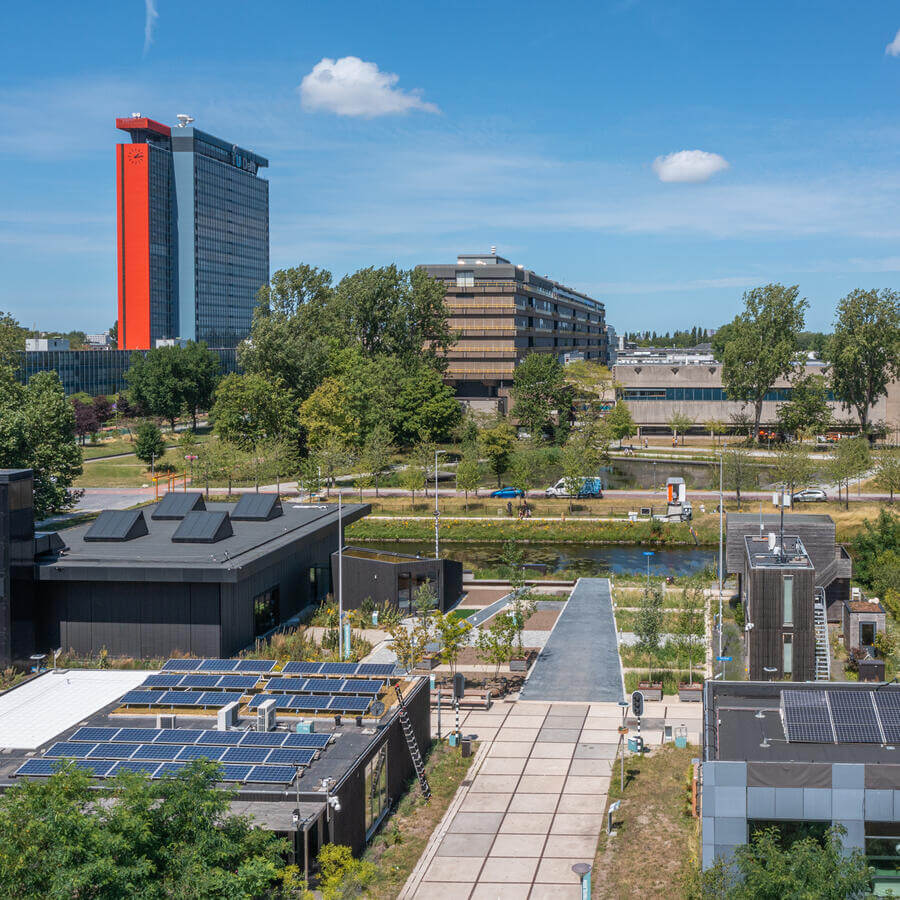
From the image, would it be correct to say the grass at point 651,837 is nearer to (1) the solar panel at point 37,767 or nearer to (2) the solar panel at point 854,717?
(2) the solar panel at point 854,717

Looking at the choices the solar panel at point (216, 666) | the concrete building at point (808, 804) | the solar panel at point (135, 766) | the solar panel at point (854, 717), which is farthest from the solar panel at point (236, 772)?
the solar panel at point (854, 717)

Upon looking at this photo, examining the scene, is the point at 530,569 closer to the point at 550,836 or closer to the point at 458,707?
the point at 458,707

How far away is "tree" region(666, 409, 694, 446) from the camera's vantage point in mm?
114562

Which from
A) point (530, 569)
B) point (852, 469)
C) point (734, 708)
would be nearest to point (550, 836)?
point (734, 708)

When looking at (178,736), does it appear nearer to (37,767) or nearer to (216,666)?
(37,767)

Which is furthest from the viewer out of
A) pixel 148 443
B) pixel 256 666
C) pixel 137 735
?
pixel 148 443

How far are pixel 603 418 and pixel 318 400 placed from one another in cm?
3507

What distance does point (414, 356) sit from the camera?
4222 inches

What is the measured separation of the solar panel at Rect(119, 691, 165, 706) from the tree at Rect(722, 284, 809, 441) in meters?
87.8

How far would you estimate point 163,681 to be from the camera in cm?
2723

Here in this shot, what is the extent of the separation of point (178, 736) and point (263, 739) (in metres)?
1.90

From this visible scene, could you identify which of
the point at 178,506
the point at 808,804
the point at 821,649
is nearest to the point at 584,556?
the point at 178,506

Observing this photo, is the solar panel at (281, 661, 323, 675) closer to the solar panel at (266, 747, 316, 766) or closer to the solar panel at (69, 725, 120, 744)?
the solar panel at (69, 725, 120, 744)

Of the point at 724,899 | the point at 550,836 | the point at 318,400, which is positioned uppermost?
the point at 318,400
